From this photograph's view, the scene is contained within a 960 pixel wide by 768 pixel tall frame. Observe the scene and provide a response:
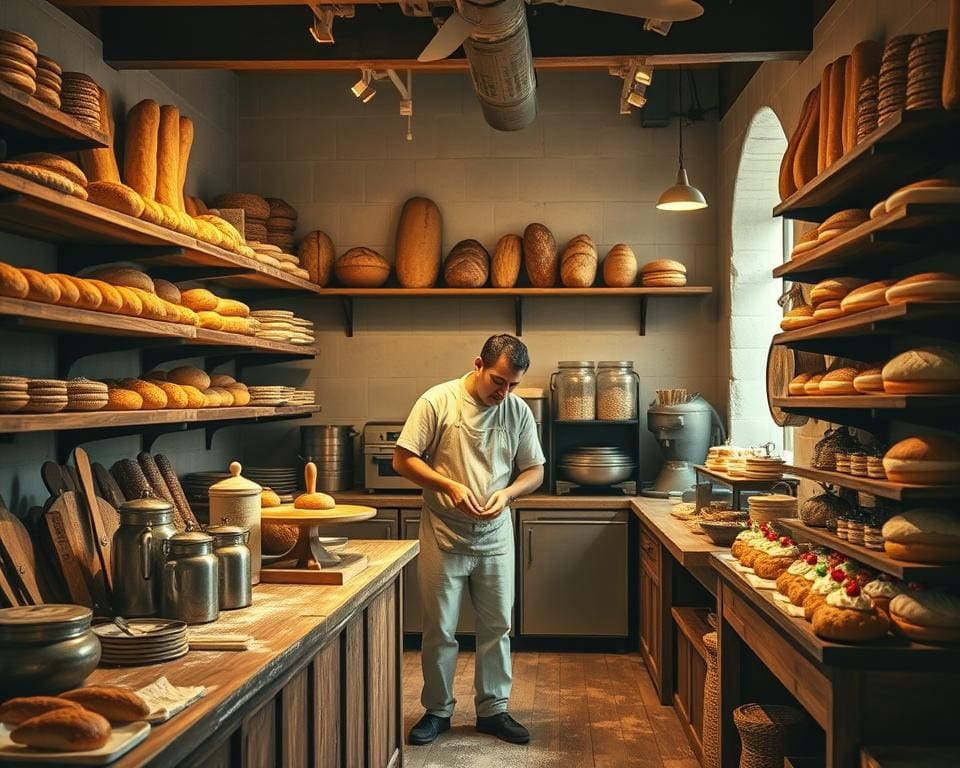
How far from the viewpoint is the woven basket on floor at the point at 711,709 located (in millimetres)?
3643

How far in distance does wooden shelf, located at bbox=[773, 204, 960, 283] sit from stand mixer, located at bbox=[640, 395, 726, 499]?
2014 mm

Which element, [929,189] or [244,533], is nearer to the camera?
[929,189]

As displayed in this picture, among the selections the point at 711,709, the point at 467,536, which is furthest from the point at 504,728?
the point at 711,709

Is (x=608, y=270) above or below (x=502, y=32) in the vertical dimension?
below

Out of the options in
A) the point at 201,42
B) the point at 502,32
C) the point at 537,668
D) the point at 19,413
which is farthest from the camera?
the point at 537,668

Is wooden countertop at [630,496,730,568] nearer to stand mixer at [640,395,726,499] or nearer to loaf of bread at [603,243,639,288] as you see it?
stand mixer at [640,395,726,499]

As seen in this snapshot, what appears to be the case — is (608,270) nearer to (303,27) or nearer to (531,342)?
(531,342)

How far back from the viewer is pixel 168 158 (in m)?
4.48

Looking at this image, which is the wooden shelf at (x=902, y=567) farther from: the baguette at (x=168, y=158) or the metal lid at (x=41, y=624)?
the baguette at (x=168, y=158)

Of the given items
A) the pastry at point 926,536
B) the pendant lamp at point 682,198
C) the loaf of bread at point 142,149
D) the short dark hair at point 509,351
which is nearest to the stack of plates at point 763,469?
the short dark hair at point 509,351

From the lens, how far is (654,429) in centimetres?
560

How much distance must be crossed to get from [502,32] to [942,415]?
194 centimetres

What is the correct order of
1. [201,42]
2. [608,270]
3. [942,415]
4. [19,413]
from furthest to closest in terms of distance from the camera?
1. [608,270]
2. [201,42]
3. [19,413]
4. [942,415]

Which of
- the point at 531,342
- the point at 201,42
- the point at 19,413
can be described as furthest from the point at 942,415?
the point at 531,342
